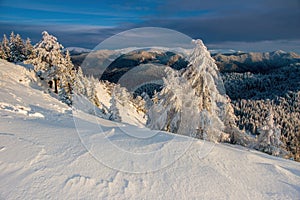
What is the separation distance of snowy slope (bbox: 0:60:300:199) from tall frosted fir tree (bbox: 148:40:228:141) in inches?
385

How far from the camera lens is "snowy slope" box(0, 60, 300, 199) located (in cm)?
461

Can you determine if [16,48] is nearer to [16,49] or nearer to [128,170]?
[16,49]

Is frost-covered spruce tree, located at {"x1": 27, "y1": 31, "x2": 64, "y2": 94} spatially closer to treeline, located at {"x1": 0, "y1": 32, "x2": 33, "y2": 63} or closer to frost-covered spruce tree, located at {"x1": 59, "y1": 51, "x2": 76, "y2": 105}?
frost-covered spruce tree, located at {"x1": 59, "y1": 51, "x2": 76, "y2": 105}

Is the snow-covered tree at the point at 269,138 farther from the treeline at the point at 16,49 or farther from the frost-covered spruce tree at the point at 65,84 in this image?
the treeline at the point at 16,49

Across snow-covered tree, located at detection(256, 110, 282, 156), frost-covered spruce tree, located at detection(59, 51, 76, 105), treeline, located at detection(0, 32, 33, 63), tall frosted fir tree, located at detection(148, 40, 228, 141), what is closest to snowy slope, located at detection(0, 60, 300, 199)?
tall frosted fir tree, located at detection(148, 40, 228, 141)

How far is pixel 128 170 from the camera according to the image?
17.6ft

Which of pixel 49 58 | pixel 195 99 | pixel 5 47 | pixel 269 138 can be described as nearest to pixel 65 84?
pixel 49 58

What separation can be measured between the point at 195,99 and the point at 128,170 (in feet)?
40.1

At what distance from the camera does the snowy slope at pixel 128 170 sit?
4613 millimetres

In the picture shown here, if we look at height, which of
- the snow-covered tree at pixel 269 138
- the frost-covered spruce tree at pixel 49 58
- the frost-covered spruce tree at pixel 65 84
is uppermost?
the frost-covered spruce tree at pixel 49 58

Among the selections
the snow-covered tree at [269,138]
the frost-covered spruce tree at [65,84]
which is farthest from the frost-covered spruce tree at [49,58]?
the snow-covered tree at [269,138]

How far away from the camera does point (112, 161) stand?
5668mm

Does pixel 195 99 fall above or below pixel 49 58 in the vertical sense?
below

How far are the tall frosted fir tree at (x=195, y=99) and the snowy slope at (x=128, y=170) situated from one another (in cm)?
977
